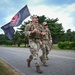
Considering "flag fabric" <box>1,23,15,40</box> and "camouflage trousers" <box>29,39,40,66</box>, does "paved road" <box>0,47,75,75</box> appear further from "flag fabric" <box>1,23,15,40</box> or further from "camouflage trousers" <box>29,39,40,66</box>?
"flag fabric" <box>1,23,15,40</box>

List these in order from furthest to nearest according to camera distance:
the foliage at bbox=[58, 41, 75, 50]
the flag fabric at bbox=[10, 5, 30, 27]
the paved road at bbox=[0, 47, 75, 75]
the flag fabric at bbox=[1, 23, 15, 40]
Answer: the foliage at bbox=[58, 41, 75, 50] → the flag fabric at bbox=[1, 23, 15, 40] → the flag fabric at bbox=[10, 5, 30, 27] → the paved road at bbox=[0, 47, 75, 75]

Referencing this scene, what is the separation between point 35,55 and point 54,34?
45.8 m

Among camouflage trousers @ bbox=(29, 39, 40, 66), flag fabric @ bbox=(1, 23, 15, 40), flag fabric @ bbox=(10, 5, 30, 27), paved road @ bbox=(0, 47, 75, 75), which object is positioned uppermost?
flag fabric @ bbox=(10, 5, 30, 27)

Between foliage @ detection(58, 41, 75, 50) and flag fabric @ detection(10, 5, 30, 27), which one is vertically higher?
flag fabric @ detection(10, 5, 30, 27)

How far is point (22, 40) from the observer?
5778 cm

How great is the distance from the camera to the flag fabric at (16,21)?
10.9 meters

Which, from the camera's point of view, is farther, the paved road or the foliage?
the foliage

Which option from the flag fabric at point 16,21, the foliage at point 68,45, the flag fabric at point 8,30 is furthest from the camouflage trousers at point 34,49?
the foliage at point 68,45

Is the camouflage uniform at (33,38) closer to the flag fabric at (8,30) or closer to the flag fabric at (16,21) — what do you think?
the flag fabric at (16,21)

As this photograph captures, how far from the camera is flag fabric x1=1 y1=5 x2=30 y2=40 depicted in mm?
10865

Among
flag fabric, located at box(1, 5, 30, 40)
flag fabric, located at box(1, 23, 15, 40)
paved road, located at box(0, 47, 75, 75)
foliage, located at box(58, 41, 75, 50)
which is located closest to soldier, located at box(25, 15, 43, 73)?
paved road, located at box(0, 47, 75, 75)

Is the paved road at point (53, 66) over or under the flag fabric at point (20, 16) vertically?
under

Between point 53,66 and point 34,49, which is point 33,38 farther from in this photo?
point 53,66

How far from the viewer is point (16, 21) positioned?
11.6 metres
